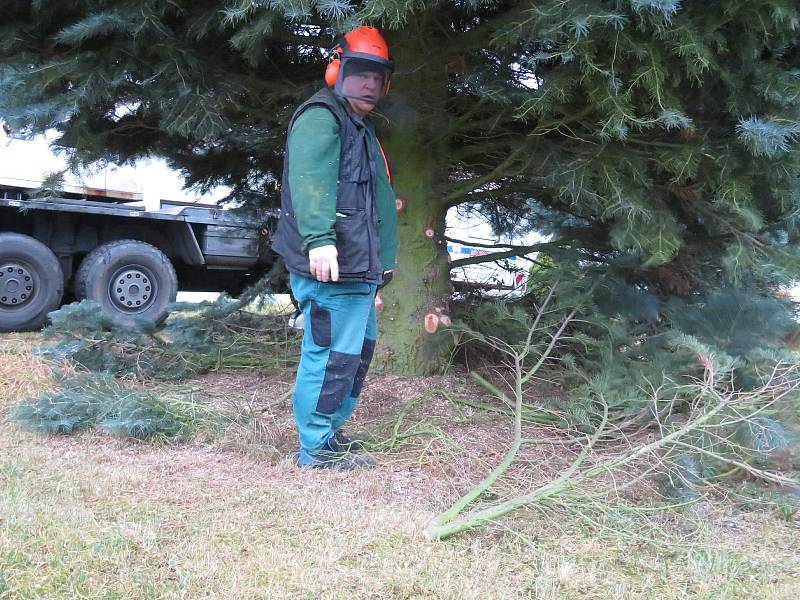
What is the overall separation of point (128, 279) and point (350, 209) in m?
6.05

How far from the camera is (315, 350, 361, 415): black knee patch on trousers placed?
10.3ft

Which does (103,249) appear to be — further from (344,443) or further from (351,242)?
(351,242)

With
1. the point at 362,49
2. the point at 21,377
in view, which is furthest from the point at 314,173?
the point at 21,377

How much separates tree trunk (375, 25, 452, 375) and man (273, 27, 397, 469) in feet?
3.70

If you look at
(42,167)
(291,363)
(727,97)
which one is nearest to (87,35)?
(291,363)

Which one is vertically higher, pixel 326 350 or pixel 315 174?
pixel 315 174

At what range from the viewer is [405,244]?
4.54 meters

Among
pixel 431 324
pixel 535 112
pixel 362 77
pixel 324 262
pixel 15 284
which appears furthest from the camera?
pixel 15 284

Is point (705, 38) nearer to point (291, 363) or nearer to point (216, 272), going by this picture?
point (291, 363)

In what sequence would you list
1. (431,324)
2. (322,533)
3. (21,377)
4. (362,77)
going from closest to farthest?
(322,533), (362,77), (21,377), (431,324)

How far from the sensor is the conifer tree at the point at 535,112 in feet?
9.98

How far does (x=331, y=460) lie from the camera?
3162 mm

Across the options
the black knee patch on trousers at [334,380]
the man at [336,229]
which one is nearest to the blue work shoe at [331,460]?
the man at [336,229]

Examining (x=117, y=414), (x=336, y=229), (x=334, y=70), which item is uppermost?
(x=334, y=70)
